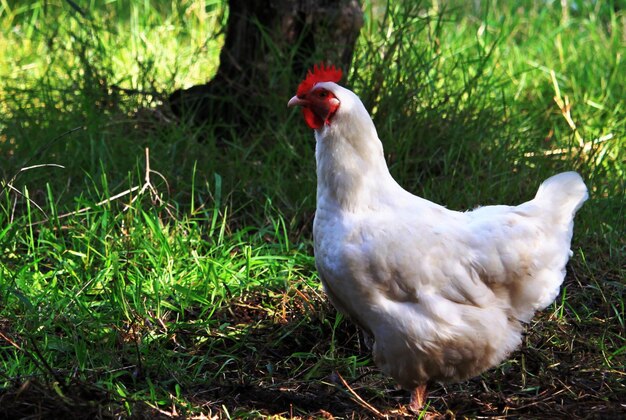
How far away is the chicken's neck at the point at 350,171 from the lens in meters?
3.31

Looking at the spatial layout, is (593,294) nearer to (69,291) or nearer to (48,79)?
(69,291)

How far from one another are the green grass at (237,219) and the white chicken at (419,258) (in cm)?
29

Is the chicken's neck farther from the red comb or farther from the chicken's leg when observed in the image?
the chicken's leg

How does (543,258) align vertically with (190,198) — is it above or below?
above

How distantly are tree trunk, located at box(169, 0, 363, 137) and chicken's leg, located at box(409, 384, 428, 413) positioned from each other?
238cm

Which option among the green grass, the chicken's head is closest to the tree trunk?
the green grass

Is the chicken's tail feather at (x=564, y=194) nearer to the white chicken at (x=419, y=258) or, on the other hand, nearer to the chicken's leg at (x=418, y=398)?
the white chicken at (x=419, y=258)

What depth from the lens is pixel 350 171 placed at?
3.32 m

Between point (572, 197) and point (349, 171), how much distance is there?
0.90 meters

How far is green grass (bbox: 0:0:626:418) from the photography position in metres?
3.48

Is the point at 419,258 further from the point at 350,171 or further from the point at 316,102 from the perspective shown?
the point at 316,102

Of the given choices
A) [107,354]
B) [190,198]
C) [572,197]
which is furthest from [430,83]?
[107,354]

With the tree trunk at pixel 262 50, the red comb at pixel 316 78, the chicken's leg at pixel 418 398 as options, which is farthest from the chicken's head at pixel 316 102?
the tree trunk at pixel 262 50

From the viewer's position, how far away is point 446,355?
127 inches
